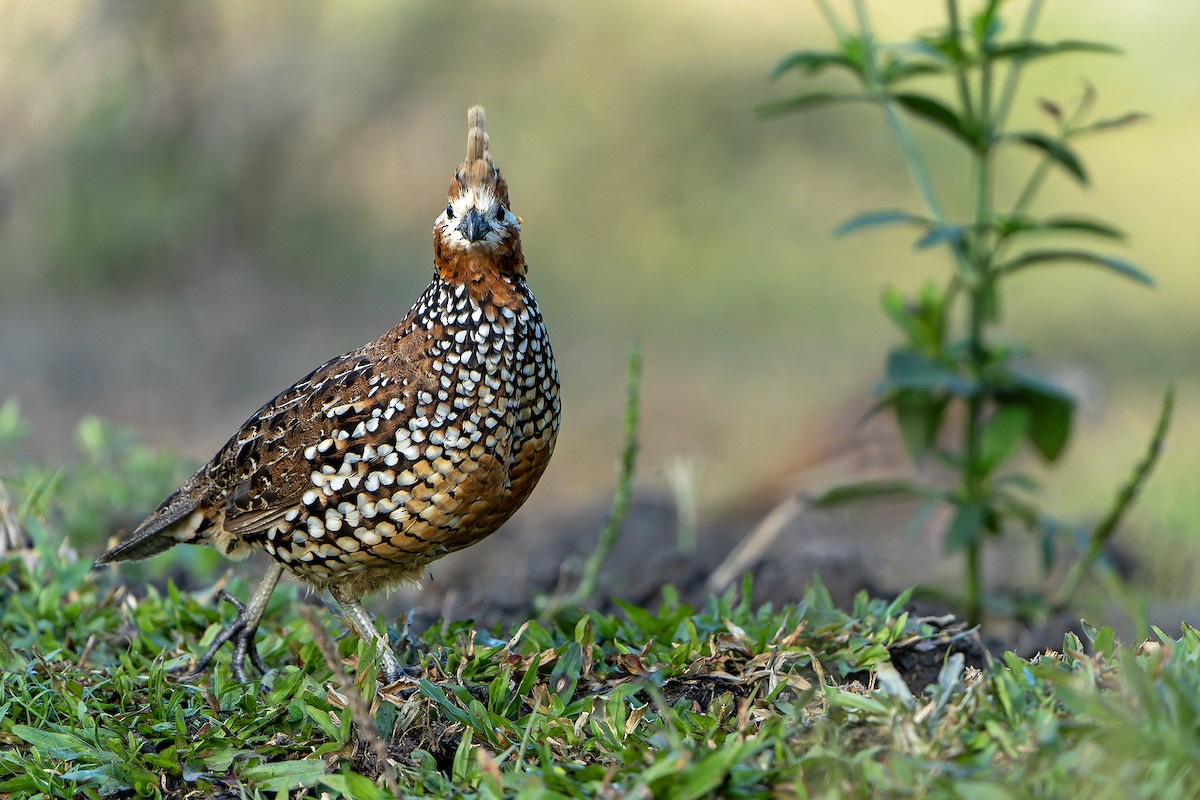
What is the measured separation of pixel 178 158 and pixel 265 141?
1343 millimetres

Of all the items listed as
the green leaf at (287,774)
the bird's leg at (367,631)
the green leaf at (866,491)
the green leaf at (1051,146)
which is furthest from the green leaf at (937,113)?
the green leaf at (287,774)

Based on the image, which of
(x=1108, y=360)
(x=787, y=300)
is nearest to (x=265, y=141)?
(x=787, y=300)

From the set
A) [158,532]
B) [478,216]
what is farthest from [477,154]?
[158,532]

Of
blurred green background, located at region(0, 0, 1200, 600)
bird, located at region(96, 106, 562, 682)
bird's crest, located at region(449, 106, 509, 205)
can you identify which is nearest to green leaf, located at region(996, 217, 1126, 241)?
bird, located at region(96, 106, 562, 682)

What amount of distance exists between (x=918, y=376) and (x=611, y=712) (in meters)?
2.27

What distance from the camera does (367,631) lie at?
372 centimetres

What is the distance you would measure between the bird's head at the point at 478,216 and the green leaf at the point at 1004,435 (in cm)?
231

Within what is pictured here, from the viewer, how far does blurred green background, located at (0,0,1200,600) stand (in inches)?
414

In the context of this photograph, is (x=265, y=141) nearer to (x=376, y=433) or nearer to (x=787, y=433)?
(x=787, y=433)

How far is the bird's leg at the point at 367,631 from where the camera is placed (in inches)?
139

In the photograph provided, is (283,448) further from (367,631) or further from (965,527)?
(965,527)

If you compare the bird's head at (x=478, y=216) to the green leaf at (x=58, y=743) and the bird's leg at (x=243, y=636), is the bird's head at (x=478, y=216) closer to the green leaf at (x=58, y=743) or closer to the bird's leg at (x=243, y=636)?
the bird's leg at (x=243, y=636)

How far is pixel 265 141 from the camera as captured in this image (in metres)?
13.2

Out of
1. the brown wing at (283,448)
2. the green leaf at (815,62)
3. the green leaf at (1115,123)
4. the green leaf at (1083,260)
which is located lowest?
the brown wing at (283,448)
